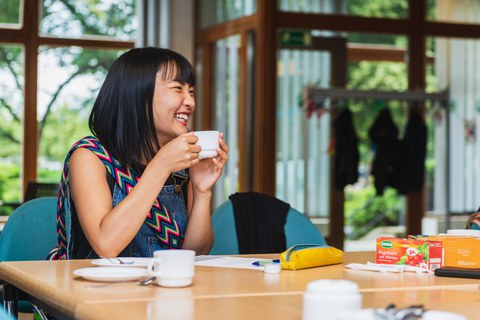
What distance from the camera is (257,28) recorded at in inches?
265

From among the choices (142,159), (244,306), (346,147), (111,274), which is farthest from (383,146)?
(244,306)

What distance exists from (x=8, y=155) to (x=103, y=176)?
17.0 ft

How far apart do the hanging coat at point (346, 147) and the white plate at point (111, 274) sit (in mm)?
4777

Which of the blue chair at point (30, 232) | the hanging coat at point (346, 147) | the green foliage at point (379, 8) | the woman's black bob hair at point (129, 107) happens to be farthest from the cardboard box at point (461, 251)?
the green foliage at point (379, 8)

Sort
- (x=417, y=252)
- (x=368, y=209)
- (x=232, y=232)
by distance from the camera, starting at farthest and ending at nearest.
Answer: (x=368, y=209) → (x=232, y=232) → (x=417, y=252)

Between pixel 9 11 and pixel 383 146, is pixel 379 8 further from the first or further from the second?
pixel 9 11

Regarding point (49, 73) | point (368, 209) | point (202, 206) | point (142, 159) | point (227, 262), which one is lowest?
point (368, 209)

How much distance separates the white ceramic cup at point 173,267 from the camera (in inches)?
75.1

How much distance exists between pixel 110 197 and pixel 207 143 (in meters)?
0.31

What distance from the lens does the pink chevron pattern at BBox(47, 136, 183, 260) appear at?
263 cm

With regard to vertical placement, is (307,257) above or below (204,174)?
below

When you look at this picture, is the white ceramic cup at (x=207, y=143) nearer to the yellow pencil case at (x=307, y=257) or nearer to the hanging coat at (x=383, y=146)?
the yellow pencil case at (x=307, y=257)

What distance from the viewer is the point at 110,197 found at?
2559mm

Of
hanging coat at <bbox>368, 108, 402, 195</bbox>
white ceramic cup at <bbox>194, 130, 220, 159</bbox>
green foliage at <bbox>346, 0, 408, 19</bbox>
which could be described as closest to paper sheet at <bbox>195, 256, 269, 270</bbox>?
white ceramic cup at <bbox>194, 130, 220, 159</bbox>
